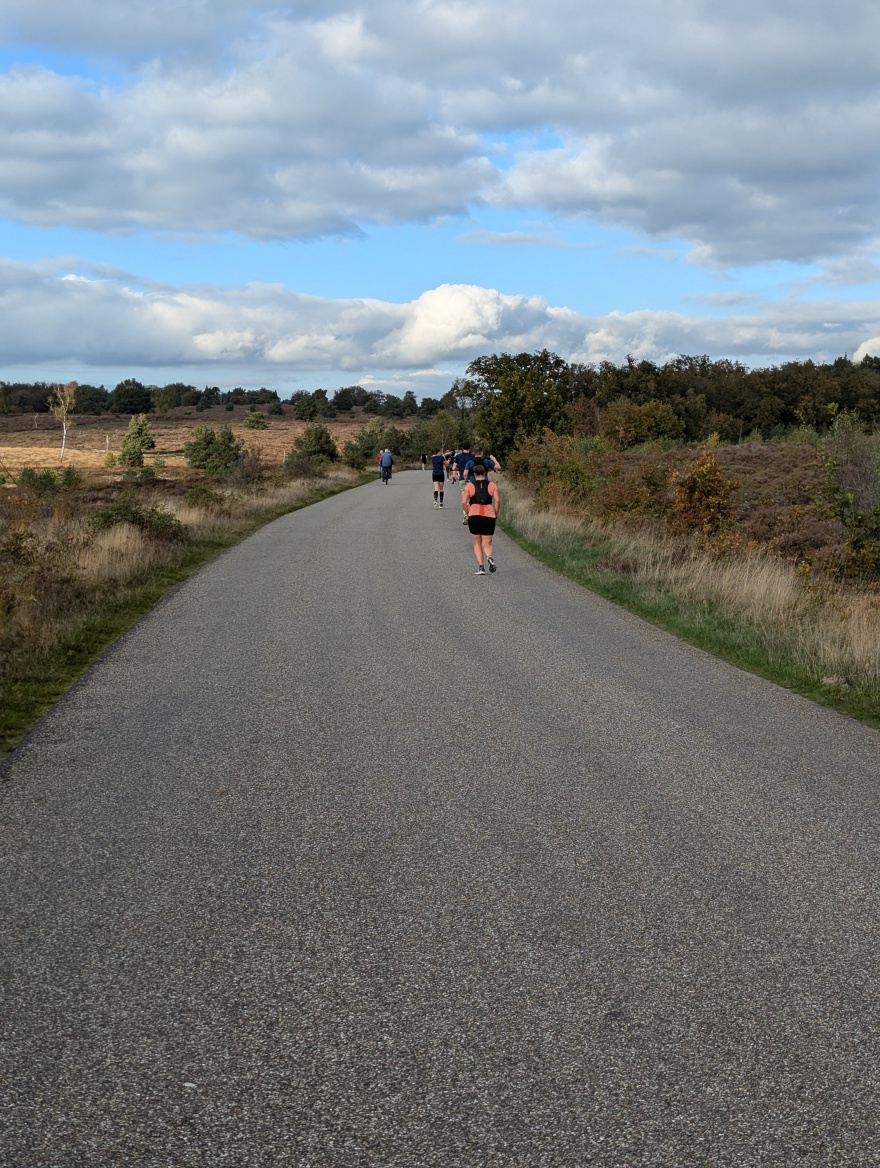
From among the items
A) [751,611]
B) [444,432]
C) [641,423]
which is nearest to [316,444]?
[641,423]

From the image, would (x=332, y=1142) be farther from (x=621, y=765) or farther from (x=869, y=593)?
(x=869, y=593)

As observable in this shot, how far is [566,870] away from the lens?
4551mm

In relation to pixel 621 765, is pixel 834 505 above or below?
above

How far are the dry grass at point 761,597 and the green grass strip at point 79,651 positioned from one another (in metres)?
6.58

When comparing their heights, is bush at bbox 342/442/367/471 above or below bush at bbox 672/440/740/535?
above

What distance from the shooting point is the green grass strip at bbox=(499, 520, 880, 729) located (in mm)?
7930

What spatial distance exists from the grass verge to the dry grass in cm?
1

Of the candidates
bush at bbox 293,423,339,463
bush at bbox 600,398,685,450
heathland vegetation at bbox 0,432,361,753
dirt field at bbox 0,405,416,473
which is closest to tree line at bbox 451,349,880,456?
bush at bbox 600,398,685,450

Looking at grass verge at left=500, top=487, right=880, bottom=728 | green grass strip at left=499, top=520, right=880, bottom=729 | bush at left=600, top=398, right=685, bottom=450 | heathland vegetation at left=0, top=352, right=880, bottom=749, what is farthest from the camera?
bush at left=600, top=398, right=685, bottom=450

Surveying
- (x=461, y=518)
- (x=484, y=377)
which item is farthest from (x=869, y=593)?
(x=484, y=377)

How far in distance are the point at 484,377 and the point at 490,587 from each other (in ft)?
133

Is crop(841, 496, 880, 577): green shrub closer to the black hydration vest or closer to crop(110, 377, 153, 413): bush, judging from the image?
the black hydration vest

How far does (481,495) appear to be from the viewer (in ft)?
50.7

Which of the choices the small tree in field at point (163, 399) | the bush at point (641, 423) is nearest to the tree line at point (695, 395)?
the bush at point (641, 423)
